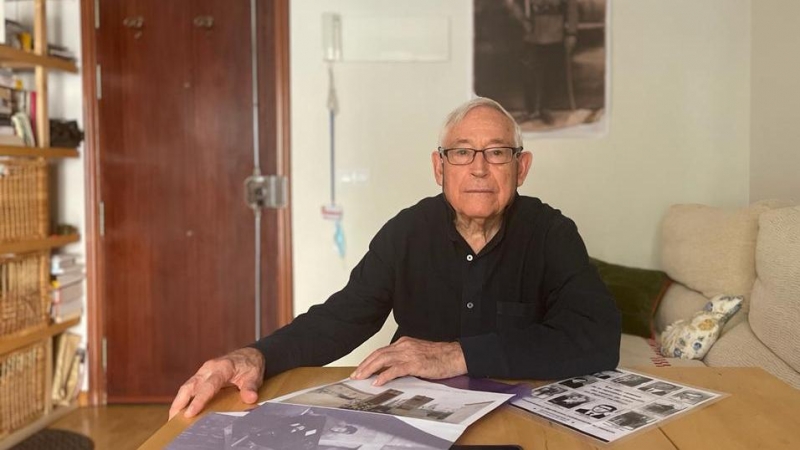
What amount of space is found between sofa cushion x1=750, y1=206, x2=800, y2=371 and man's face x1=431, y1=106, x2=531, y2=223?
0.93 meters

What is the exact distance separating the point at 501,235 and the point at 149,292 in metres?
2.21

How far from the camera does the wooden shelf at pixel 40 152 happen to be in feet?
8.98

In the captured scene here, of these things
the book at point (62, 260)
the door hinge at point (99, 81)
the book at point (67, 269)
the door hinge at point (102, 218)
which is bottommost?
the book at point (67, 269)

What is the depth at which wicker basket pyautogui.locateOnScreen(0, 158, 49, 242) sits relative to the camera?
276 centimetres

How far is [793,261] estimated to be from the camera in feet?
6.47

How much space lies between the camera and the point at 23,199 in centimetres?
287

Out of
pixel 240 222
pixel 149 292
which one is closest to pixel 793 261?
pixel 240 222

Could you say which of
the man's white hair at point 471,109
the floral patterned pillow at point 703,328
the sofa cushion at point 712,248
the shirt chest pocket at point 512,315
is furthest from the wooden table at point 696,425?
the sofa cushion at point 712,248

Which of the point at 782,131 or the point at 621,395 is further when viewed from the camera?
the point at 782,131

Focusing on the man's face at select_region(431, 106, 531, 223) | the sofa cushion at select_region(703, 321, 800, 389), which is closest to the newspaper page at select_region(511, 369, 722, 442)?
the man's face at select_region(431, 106, 531, 223)

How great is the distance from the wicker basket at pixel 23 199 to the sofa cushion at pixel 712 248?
8.55 feet

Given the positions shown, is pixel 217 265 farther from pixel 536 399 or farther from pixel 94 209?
pixel 536 399

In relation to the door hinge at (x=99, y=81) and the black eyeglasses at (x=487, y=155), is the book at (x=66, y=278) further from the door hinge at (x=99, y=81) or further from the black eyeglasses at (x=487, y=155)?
the black eyeglasses at (x=487, y=155)

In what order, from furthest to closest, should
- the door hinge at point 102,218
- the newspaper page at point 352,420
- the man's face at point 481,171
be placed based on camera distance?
the door hinge at point 102,218 < the man's face at point 481,171 < the newspaper page at point 352,420
